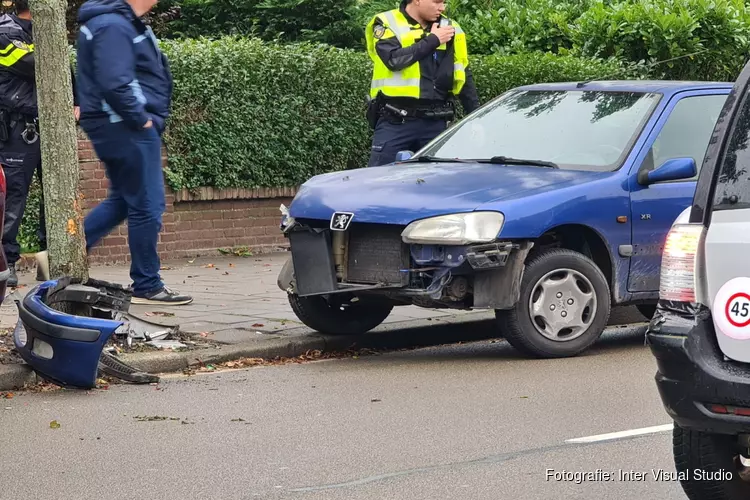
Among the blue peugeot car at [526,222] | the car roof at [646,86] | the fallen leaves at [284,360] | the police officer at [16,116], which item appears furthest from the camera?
the police officer at [16,116]

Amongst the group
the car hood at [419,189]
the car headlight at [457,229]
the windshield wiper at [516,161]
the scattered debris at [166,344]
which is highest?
the windshield wiper at [516,161]

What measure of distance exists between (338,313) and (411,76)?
8.68 ft

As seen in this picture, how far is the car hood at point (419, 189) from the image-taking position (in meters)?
7.92

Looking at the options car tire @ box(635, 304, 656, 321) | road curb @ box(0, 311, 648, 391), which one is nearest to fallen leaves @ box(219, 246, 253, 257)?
road curb @ box(0, 311, 648, 391)

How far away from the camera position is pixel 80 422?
6.53 m

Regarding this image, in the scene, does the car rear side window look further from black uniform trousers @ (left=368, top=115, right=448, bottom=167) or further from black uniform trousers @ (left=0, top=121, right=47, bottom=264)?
black uniform trousers @ (left=0, top=121, right=47, bottom=264)

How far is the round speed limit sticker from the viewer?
170 inches

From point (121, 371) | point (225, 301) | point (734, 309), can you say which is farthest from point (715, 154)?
point (225, 301)

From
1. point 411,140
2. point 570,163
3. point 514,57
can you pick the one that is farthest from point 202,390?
point 514,57

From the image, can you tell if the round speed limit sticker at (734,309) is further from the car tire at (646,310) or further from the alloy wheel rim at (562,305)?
the car tire at (646,310)

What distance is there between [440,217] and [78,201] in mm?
2013

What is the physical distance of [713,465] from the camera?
458 cm

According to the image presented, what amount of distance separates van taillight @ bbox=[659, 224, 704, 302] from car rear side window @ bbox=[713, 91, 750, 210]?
0.39ft

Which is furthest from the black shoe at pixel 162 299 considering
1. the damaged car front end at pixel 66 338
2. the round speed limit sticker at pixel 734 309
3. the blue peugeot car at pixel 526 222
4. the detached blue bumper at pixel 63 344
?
the round speed limit sticker at pixel 734 309
